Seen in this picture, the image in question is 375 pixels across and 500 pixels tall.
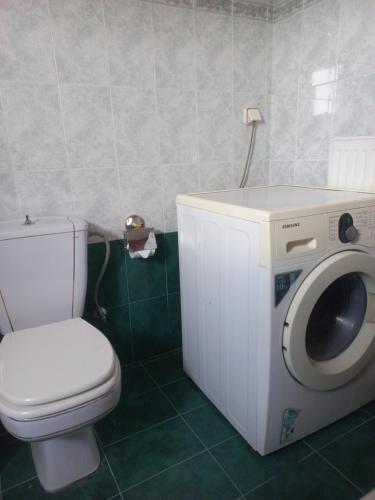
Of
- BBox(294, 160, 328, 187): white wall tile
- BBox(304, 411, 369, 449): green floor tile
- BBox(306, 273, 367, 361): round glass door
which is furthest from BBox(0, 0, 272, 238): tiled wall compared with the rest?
BBox(304, 411, 369, 449): green floor tile

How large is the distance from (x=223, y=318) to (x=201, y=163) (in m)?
0.83

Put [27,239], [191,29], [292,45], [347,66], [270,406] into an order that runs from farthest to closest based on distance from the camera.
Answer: [292,45] → [191,29] → [347,66] → [27,239] → [270,406]

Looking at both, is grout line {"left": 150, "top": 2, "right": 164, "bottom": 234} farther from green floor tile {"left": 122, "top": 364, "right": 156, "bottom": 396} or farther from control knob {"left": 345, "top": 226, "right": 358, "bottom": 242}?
control knob {"left": 345, "top": 226, "right": 358, "bottom": 242}

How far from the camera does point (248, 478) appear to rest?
1.19 m

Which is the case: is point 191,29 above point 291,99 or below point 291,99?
above

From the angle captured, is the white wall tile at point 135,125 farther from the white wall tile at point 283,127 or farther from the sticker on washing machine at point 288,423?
the sticker on washing machine at point 288,423

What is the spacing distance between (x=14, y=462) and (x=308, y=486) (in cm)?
105

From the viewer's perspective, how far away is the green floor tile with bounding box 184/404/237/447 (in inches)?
53.5

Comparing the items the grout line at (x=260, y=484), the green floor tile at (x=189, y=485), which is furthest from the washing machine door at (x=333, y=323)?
the green floor tile at (x=189, y=485)

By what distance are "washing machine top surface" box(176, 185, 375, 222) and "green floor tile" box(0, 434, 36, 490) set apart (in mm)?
1145

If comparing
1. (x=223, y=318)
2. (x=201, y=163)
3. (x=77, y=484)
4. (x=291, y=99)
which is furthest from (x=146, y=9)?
(x=77, y=484)

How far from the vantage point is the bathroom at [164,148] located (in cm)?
124

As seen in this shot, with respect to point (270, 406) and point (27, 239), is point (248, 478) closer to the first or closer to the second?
point (270, 406)

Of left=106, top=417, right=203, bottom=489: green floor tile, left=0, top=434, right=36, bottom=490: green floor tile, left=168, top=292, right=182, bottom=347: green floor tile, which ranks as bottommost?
left=106, top=417, right=203, bottom=489: green floor tile
